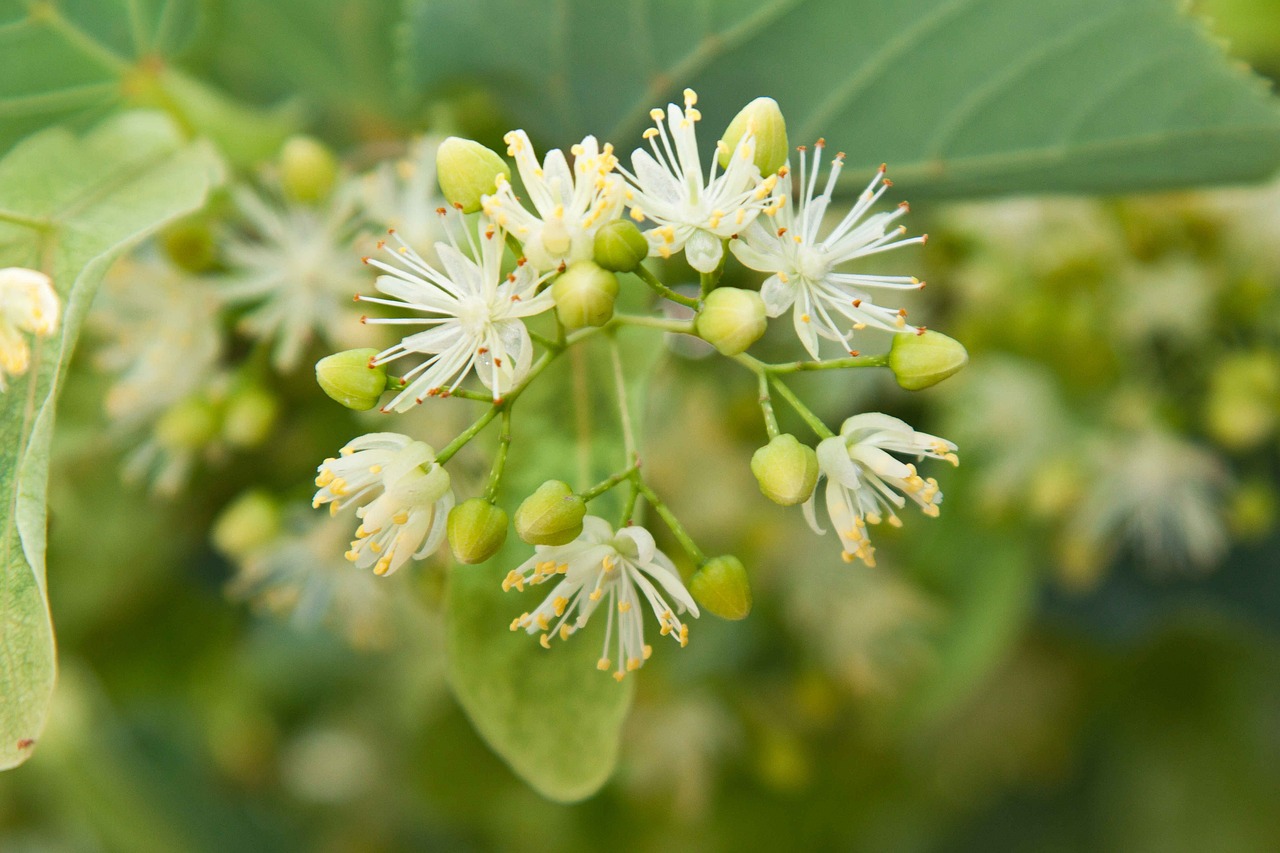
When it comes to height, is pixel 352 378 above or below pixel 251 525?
above

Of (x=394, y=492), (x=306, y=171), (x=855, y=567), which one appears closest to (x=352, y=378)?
(x=394, y=492)

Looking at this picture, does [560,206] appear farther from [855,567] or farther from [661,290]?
[855,567]

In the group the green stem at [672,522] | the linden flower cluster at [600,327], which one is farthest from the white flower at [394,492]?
the green stem at [672,522]

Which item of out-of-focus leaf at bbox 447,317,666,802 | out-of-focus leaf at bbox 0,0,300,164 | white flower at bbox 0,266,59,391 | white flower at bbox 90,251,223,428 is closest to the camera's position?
white flower at bbox 0,266,59,391

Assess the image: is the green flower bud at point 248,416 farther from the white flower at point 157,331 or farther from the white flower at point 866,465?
the white flower at point 866,465

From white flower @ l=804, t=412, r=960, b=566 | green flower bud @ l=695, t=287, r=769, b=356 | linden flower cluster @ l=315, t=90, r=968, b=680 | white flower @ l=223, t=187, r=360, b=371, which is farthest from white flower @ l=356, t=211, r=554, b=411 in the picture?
white flower @ l=223, t=187, r=360, b=371

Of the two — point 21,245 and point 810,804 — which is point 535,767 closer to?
point 21,245

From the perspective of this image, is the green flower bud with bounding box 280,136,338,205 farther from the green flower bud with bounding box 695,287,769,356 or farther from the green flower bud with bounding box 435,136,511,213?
the green flower bud with bounding box 695,287,769,356
